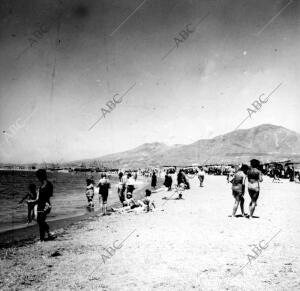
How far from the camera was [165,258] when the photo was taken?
701cm

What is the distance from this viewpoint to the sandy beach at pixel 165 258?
5.63 meters

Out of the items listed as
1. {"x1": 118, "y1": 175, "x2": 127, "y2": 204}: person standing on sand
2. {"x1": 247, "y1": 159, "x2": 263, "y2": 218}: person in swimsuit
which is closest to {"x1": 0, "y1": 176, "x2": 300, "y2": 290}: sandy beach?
{"x1": 247, "y1": 159, "x2": 263, "y2": 218}: person in swimsuit

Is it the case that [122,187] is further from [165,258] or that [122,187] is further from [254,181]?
[165,258]

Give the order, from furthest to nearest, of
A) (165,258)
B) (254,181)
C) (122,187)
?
(122,187), (254,181), (165,258)

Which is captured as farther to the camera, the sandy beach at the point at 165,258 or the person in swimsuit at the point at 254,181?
the person in swimsuit at the point at 254,181

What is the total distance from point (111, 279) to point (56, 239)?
440 centimetres

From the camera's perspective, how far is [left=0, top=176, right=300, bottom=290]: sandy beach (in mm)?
5633

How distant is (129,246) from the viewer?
8.24 meters

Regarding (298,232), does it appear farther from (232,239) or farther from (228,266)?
(228,266)

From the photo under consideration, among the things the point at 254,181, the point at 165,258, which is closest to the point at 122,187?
the point at 254,181

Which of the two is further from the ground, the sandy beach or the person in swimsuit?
the person in swimsuit

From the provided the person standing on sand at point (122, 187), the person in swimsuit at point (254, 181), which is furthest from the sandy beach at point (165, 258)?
the person standing on sand at point (122, 187)

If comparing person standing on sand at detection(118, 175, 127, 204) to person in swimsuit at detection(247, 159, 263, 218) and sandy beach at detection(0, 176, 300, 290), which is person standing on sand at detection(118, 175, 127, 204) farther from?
person in swimsuit at detection(247, 159, 263, 218)

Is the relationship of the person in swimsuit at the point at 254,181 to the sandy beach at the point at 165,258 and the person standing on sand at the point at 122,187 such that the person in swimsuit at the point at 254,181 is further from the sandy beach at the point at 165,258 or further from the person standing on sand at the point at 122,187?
the person standing on sand at the point at 122,187
